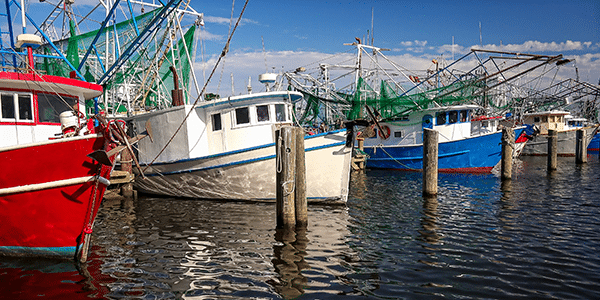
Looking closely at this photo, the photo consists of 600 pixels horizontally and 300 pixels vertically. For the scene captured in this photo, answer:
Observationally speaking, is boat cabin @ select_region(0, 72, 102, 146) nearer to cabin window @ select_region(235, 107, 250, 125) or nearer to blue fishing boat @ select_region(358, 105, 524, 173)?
cabin window @ select_region(235, 107, 250, 125)

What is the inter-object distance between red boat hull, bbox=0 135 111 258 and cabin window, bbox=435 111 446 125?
1923 cm

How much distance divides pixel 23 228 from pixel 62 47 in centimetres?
1143

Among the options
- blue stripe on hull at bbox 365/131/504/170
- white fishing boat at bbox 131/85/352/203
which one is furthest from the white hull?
blue stripe on hull at bbox 365/131/504/170

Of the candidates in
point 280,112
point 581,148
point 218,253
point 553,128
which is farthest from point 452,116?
point 553,128

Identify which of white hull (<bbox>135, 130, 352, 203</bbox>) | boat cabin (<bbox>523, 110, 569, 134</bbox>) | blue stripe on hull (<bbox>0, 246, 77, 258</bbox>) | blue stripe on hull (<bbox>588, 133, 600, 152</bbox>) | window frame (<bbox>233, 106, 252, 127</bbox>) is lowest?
blue stripe on hull (<bbox>588, 133, 600, 152</bbox>)

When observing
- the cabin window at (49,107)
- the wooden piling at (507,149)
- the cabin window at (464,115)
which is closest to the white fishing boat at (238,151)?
the cabin window at (49,107)

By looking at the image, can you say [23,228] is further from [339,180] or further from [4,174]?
[339,180]

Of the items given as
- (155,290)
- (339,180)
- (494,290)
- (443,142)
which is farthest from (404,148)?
(155,290)

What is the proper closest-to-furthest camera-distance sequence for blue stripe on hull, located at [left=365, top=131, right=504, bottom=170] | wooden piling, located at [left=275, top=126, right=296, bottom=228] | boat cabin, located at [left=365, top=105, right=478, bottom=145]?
wooden piling, located at [left=275, top=126, right=296, bottom=228], blue stripe on hull, located at [left=365, top=131, right=504, bottom=170], boat cabin, located at [left=365, top=105, right=478, bottom=145]

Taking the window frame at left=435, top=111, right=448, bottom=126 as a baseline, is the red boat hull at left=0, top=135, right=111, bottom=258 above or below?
below

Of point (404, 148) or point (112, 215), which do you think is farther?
point (404, 148)

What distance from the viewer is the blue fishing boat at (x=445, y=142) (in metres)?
21.2

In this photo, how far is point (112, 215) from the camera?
11547 millimetres

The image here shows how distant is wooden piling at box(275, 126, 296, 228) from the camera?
868cm
